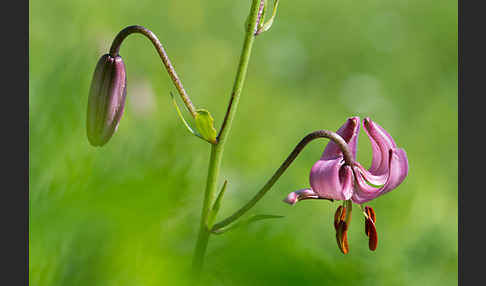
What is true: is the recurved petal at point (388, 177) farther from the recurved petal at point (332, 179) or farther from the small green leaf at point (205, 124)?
the small green leaf at point (205, 124)

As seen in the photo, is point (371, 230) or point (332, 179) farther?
point (371, 230)

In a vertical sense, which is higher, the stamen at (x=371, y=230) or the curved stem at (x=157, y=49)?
the curved stem at (x=157, y=49)

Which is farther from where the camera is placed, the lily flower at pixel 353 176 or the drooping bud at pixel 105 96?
the drooping bud at pixel 105 96

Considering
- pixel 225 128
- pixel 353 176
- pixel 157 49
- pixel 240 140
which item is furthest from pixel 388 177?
pixel 240 140

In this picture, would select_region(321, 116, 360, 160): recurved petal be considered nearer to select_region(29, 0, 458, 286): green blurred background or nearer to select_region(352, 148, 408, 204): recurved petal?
select_region(352, 148, 408, 204): recurved petal

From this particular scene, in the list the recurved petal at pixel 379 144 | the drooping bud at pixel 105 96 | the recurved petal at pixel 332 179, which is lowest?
the recurved petal at pixel 332 179

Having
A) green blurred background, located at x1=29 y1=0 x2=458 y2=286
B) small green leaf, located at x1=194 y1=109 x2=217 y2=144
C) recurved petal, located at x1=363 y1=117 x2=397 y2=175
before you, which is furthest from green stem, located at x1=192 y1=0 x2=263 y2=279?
recurved petal, located at x1=363 y1=117 x2=397 y2=175

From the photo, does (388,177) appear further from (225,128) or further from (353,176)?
(225,128)

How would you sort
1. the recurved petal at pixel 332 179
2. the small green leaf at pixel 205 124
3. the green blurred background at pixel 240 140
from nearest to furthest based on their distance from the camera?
1. the green blurred background at pixel 240 140
2. the recurved petal at pixel 332 179
3. the small green leaf at pixel 205 124

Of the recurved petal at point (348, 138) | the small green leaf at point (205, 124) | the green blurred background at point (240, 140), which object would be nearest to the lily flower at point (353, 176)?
the recurved petal at point (348, 138)
